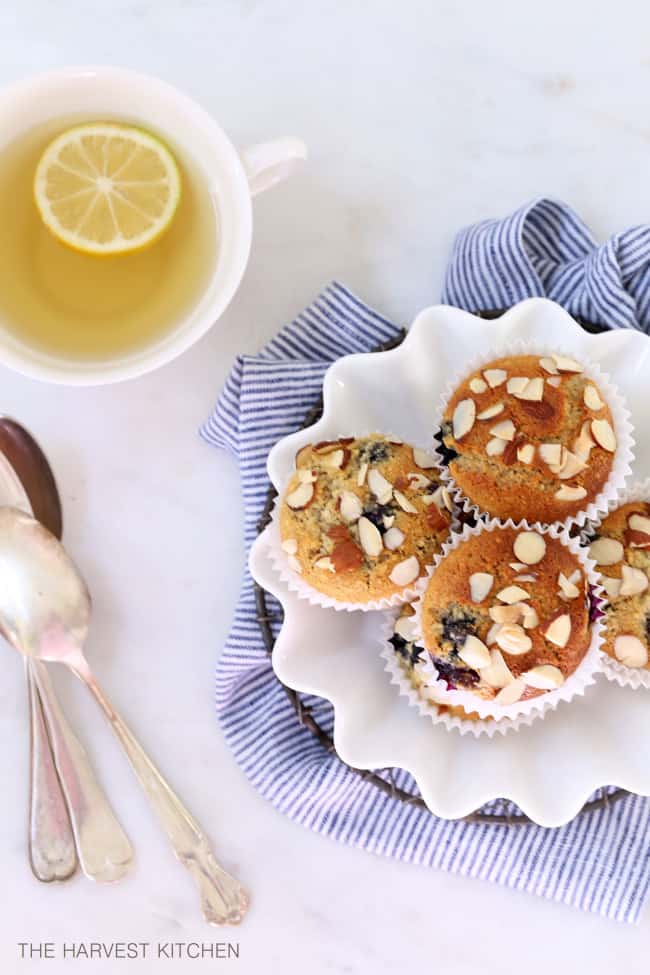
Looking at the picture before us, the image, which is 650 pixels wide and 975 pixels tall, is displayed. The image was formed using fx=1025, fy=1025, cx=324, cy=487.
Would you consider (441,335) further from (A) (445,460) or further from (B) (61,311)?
(B) (61,311)

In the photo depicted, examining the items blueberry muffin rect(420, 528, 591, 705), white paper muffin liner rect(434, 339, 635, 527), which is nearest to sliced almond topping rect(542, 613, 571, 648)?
blueberry muffin rect(420, 528, 591, 705)

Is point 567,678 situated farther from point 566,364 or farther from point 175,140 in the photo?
point 175,140

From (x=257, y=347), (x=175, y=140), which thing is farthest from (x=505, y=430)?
(x=175, y=140)

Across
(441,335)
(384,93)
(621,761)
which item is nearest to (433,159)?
(384,93)

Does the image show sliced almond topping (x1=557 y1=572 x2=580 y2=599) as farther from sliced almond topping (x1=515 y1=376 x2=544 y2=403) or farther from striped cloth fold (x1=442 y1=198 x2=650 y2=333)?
striped cloth fold (x1=442 y1=198 x2=650 y2=333)

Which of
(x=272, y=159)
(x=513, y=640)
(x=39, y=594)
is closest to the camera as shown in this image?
(x=513, y=640)
